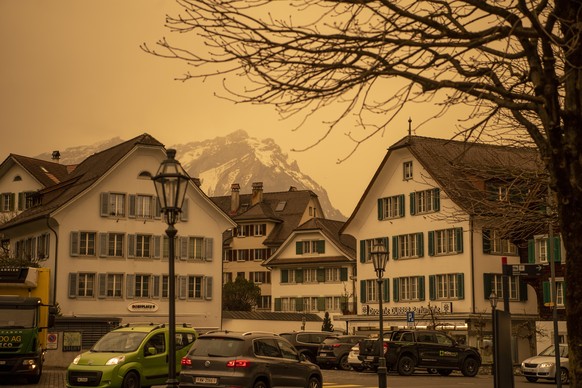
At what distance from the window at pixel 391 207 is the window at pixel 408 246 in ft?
5.17

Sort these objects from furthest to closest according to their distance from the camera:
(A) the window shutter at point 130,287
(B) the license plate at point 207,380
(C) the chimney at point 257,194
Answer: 1. (C) the chimney at point 257,194
2. (A) the window shutter at point 130,287
3. (B) the license plate at point 207,380

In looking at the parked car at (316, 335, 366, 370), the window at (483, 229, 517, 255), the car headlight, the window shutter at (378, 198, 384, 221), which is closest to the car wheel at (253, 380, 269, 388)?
the car headlight

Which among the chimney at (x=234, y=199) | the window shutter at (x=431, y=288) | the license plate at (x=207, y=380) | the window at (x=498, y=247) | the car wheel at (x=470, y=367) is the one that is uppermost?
the chimney at (x=234, y=199)

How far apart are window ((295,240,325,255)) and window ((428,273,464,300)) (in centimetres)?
2436

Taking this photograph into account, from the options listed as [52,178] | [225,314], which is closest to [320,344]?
[225,314]

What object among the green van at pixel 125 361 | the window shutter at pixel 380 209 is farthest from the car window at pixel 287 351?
the window shutter at pixel 380 209

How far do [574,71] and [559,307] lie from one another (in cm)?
5038

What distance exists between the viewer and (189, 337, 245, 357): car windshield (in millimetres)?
22781

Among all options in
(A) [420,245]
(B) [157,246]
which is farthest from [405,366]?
(B) [157,246]

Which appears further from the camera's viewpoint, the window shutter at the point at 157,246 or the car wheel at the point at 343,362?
the window shutter at the point at 157,246

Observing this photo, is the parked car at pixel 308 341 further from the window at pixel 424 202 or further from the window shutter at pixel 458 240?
the window at pixel 424 202

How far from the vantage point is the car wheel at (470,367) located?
143 ft

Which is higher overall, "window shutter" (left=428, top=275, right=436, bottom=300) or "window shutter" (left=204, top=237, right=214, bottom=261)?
"window shutter" (left=204, top=237, right=214, bottom=261)

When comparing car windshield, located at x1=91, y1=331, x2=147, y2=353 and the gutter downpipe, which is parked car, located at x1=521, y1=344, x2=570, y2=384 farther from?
the gutter downpipe
